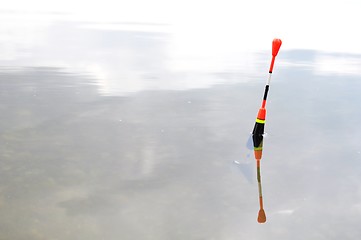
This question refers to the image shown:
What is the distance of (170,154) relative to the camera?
598cm

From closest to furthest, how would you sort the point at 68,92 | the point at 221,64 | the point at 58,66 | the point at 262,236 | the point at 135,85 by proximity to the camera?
the point at 262,236, the point at 68,92, the point at 135,85, the point at 58,66, the point at 221,64

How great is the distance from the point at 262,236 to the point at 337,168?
215 centimetres

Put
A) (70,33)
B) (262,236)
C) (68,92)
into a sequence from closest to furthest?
(262,236) → (68,92) → (70,33)

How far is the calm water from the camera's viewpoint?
4.38 metres

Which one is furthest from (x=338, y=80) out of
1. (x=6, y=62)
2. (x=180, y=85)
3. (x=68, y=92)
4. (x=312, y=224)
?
(x=6, y=62)

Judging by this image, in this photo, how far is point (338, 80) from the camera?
11102 mm

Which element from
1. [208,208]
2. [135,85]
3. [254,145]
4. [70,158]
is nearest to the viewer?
[208,208]

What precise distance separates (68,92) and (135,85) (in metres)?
1.55

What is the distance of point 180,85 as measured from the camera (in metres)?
9.80

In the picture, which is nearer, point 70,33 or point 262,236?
point 262,236

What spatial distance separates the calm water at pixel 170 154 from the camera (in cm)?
438

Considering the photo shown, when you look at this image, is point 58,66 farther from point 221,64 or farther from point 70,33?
point 70,33

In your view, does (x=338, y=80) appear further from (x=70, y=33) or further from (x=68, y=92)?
(x=70, y=33)

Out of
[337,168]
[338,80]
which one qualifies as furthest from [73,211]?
[338,80]
